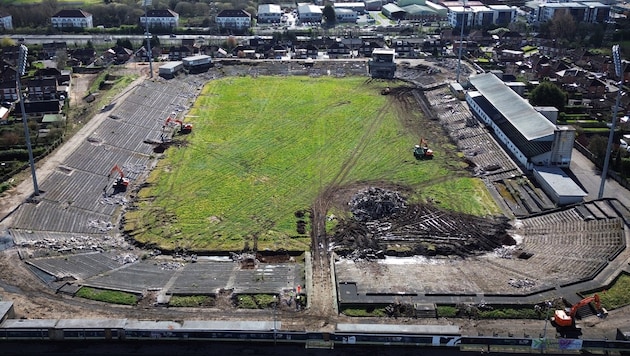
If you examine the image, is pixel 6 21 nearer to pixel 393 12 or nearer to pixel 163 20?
pixel 163 20

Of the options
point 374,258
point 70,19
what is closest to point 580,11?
point 374,258

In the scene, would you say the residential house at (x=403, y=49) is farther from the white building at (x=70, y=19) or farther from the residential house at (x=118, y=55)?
the white building at (x=70, y=19)

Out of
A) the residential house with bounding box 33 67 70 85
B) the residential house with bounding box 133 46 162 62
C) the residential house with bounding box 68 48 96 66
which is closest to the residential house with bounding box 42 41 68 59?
the residential house with bounding box 68 48 96 66

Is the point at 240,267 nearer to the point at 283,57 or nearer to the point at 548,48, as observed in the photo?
the point at 283,57

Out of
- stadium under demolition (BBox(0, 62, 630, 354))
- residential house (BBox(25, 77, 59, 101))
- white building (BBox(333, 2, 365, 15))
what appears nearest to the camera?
stadium under demolition (BBox(0, 62, 630, 354))

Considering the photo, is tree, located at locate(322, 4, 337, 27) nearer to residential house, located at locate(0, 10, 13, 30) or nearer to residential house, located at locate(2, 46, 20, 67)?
residential house, located at locate(2, 46, 20, 67)

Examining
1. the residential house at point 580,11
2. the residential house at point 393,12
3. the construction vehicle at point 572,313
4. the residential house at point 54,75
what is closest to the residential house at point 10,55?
the residential house at point 54,75
